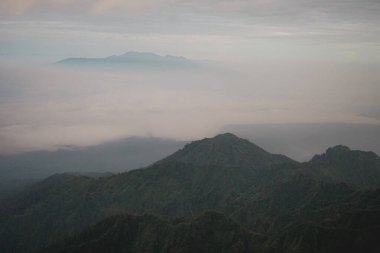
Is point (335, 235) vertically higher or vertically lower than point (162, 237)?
higher

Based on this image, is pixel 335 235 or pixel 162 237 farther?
pixel 162 237

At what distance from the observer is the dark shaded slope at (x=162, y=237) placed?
15038 cm

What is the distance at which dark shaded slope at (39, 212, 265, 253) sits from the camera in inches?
5920

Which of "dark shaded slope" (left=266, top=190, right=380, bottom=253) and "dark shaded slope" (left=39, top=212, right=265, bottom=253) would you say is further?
"dark shaded slope" (left=39, top=212, right=265, bottom=253)

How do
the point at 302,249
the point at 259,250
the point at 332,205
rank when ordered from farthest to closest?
the point at 332,205, the point at 259,250, the point at 302,249

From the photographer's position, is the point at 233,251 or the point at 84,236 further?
the point at 84,236

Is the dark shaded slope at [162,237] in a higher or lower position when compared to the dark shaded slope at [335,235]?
lower

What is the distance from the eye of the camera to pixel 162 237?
160875 mm

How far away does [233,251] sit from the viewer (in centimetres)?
14512

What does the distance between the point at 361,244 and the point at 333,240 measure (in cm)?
829

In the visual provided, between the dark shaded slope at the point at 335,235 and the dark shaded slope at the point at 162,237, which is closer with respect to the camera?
the dark shaded slope at the point at 335,235

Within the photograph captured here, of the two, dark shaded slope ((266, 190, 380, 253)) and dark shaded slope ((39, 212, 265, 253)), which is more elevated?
dark shaded slope ((266, 190, 380, 253))

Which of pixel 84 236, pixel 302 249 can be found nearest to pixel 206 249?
pixel 302 249

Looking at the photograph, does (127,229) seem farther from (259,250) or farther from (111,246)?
(259,250)
